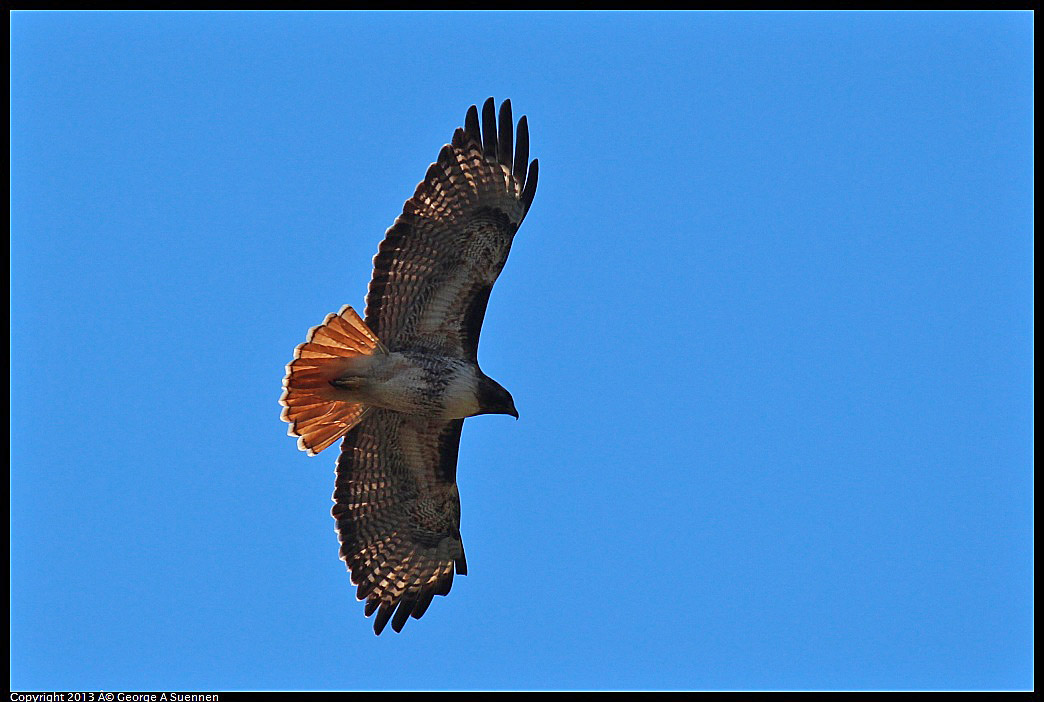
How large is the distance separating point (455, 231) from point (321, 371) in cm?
138

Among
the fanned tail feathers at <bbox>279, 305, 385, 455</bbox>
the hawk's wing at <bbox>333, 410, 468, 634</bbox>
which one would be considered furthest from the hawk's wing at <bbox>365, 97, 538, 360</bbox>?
the hawk's wing at <bbox>333, 410, 468, 634</bbox>

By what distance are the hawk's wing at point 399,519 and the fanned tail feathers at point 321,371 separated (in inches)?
17.3

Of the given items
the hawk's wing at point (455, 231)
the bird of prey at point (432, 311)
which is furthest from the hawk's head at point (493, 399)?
the hawk's wing at point (455, 231)

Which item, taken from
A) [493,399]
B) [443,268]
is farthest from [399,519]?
[443,268]

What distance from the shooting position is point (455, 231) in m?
10.7

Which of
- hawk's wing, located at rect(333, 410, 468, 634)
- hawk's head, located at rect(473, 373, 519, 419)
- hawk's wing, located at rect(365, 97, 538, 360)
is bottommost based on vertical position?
hawk's wing, located at rect(333, 410, 468, 634)

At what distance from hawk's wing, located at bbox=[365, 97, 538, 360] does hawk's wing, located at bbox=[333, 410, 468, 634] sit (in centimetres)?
Result: 105

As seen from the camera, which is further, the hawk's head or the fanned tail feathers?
the hawk's head

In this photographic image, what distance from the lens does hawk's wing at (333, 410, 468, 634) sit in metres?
11.4

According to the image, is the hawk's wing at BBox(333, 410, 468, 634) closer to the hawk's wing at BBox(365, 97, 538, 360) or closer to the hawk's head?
the hawk's head

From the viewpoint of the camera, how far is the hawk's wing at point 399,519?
1141cm

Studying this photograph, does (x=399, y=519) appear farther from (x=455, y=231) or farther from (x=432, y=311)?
(x=455, y=231)

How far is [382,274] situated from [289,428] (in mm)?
1316

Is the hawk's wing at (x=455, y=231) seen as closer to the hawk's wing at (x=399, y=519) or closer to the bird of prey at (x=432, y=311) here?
the bird of prey at (x=432, y=311)
